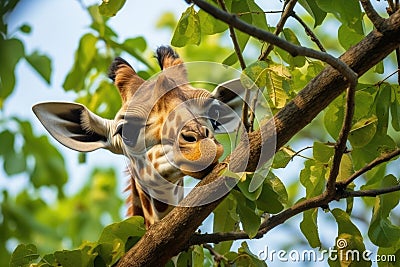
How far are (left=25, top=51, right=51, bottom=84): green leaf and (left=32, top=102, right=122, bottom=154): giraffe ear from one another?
54.2 inches

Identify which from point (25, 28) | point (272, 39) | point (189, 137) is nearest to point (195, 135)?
point (189, 137)

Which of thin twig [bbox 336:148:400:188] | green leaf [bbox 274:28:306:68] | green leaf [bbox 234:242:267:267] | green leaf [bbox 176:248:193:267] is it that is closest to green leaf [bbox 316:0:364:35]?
green leaf [bbox 274:28:306:68]

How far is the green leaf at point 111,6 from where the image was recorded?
3113 mm

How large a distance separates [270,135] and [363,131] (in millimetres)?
409

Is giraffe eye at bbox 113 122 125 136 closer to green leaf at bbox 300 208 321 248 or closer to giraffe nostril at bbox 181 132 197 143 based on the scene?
giraffe nostril at bbox 181 132 197 143

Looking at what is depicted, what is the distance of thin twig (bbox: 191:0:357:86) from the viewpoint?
7.35 ft

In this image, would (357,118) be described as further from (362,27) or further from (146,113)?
(146,113)

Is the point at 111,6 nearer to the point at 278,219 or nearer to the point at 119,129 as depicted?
the point at 119,129

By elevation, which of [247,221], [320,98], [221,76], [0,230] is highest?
[221,76]

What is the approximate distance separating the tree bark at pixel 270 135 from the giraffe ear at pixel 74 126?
0.71 m

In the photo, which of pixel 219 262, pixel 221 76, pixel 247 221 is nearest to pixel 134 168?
pixel 219 262

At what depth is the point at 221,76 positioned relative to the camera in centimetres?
649

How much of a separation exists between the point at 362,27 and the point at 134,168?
1051mm

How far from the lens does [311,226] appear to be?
3158 millimetres
